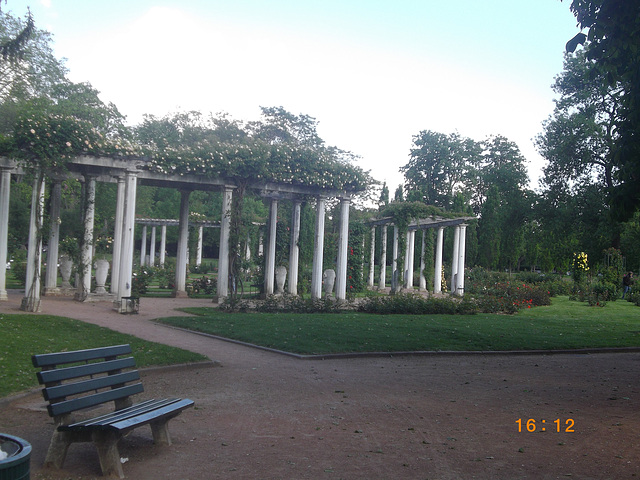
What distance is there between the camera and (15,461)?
3.16 m

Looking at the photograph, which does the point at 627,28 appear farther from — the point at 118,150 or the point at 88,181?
the point at 88,181

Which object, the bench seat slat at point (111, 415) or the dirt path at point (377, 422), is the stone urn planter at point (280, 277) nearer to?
the dirt path at point (377, 422)

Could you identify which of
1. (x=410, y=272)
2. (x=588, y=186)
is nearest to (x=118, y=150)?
(x=410, y=272)

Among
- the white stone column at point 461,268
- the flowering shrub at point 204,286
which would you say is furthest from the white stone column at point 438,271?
the flowering shrub at point 204,286

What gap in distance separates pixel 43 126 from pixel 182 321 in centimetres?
691

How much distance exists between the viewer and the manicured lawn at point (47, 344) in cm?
795

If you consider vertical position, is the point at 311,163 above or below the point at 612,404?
above

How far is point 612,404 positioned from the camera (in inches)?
307

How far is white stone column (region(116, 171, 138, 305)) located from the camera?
1762 centimetres

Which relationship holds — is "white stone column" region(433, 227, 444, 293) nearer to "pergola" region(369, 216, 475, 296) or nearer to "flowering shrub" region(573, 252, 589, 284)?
"pergola" region(369, 216, 475, 296)

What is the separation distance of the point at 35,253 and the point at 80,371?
12409mm

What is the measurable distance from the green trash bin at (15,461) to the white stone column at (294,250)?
66.1 ft
